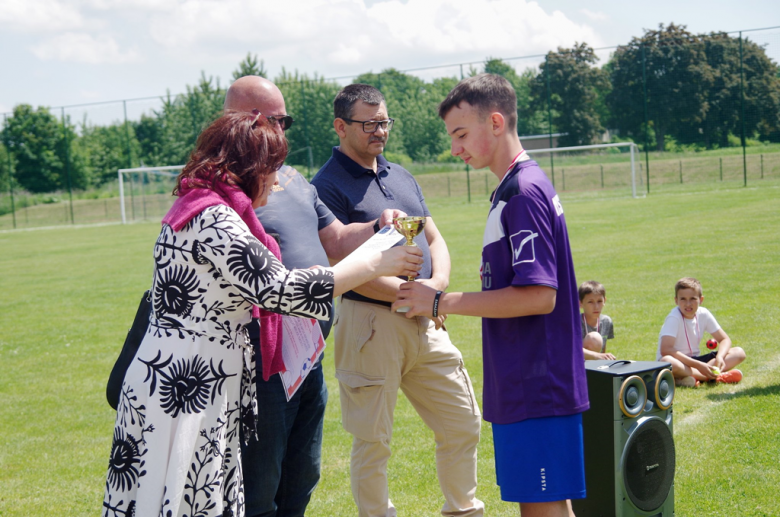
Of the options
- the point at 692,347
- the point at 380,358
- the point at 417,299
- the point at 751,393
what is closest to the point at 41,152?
the point at 692,347

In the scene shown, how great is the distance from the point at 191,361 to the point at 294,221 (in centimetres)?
99

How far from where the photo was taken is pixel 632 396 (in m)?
3.45

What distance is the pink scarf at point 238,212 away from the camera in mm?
2406

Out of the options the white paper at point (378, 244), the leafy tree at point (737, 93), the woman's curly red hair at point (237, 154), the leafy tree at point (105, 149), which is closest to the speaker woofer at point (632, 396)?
the white paper at point (378, 244)

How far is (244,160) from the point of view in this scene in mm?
2562

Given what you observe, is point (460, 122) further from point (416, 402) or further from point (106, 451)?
point (106, 451)

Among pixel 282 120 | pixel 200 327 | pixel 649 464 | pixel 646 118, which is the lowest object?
pixel 649 464

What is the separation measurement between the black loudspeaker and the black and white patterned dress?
1.61m

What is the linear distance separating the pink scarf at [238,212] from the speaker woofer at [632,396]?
1659 millimetres

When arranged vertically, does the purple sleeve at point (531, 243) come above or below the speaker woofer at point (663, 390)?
above

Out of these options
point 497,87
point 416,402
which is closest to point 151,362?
point 497,87

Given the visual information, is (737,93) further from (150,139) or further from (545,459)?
(150,139)

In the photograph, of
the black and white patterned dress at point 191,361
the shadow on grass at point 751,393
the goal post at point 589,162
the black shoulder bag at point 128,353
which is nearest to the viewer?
the black and white patterned dress at point 191,361

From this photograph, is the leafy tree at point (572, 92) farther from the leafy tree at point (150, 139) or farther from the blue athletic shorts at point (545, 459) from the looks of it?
the blue athletic shorts at point (545, 459)
